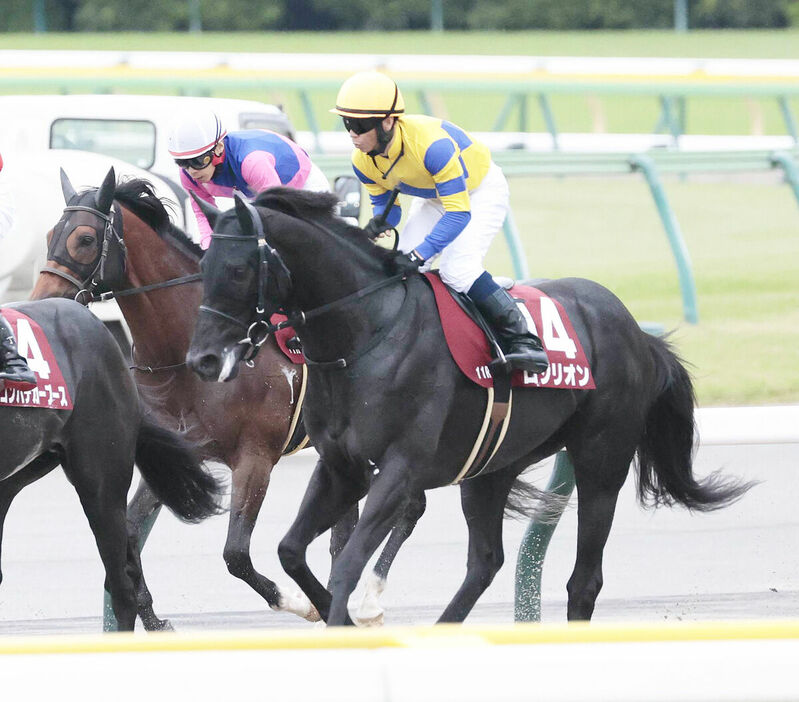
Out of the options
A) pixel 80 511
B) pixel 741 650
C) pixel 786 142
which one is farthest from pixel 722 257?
pixel 741 650

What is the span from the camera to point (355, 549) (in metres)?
4.30

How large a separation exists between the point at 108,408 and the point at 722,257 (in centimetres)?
1129

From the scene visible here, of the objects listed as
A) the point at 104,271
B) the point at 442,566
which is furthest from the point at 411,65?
the point at 104,271

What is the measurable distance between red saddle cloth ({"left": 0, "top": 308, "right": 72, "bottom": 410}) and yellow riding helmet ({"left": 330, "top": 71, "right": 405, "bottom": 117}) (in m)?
1.17

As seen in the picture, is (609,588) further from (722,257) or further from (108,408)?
(722,257)

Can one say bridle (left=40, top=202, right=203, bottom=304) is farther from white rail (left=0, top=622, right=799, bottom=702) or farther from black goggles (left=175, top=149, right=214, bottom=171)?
white rail (left=0, top=622, right=799, bottom=702)

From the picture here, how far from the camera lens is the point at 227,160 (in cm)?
550

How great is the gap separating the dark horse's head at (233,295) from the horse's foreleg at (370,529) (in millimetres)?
534

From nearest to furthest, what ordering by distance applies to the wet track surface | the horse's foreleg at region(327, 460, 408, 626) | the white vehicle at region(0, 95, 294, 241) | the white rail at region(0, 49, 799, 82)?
1. the horse's foreleg at region(327, 460, 408, 626)
2. the wet track surface
3. the white vehicle at region(0, 95, 294, 241)
4. the white rail at region(0, 49, 799, 82)

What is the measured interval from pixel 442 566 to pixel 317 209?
2.11 metres

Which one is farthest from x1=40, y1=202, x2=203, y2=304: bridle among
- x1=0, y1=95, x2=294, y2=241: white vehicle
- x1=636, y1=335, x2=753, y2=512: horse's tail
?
x1=0, y1=95, x2=294, y2=241: white vehicle

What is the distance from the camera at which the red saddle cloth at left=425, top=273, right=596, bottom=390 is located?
15.5ft

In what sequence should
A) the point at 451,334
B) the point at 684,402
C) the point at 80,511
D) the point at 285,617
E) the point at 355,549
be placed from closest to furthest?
1. the point at 355,549
2. the point at 451,334
3. the point at 684,402
4. the point at 285,617
5. the point at 80,511

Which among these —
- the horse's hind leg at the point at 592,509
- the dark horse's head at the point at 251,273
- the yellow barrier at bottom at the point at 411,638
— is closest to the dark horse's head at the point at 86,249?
the dark horse's head at the point at 251,273
